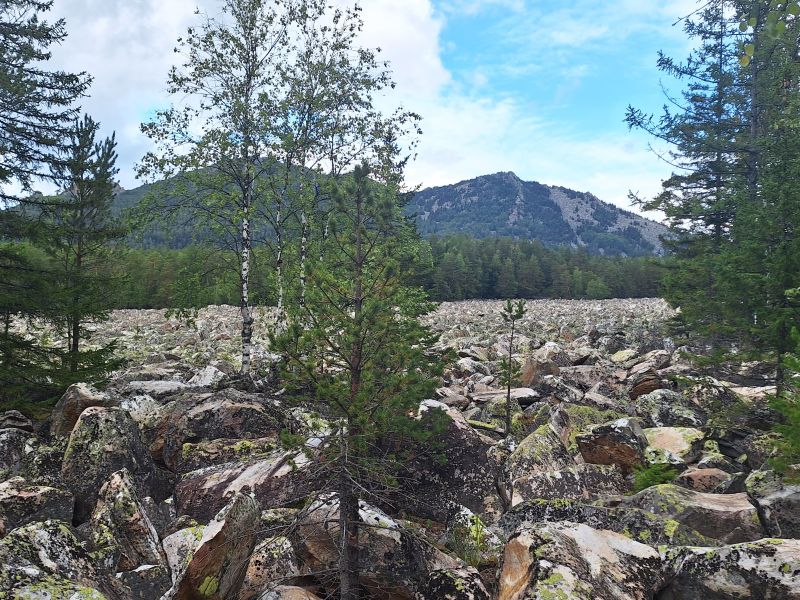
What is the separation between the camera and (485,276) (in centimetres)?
11175

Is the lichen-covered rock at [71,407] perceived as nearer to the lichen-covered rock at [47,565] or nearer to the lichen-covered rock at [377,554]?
the lichen-covered rock at [47,565]

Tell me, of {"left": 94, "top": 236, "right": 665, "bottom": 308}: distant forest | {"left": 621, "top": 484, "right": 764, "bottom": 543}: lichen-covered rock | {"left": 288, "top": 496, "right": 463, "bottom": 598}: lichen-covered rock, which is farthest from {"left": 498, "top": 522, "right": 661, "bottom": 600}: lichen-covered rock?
{"left": 94, "top": 236, "right": 665, "bottom": 308}: distant forest

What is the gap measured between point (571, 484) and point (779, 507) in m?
3.09

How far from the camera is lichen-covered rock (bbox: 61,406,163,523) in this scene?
809 cm

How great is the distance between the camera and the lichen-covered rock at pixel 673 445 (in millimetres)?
8750

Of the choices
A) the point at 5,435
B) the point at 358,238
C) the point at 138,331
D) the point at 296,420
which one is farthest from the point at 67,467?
the point at 138,331

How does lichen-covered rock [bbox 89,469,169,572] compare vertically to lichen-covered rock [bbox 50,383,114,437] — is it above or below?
below

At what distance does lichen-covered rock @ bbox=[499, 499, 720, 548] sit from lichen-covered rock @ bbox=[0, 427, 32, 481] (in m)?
8.65

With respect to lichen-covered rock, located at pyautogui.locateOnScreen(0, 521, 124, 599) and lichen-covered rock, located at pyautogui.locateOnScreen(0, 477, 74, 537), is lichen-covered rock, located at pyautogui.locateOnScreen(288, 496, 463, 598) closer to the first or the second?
lichen-covered rock, located at pyautogui.locateOnScreen(0, 521, 124, 599)

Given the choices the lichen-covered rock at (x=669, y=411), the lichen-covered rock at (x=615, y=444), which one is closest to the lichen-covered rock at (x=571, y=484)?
the lichen-covered rock at (x=615, y=444)

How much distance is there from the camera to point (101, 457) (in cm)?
839

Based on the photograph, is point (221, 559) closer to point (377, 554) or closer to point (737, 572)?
point (377, 554)

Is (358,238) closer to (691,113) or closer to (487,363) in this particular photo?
(487,363)

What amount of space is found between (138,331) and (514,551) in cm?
3520
